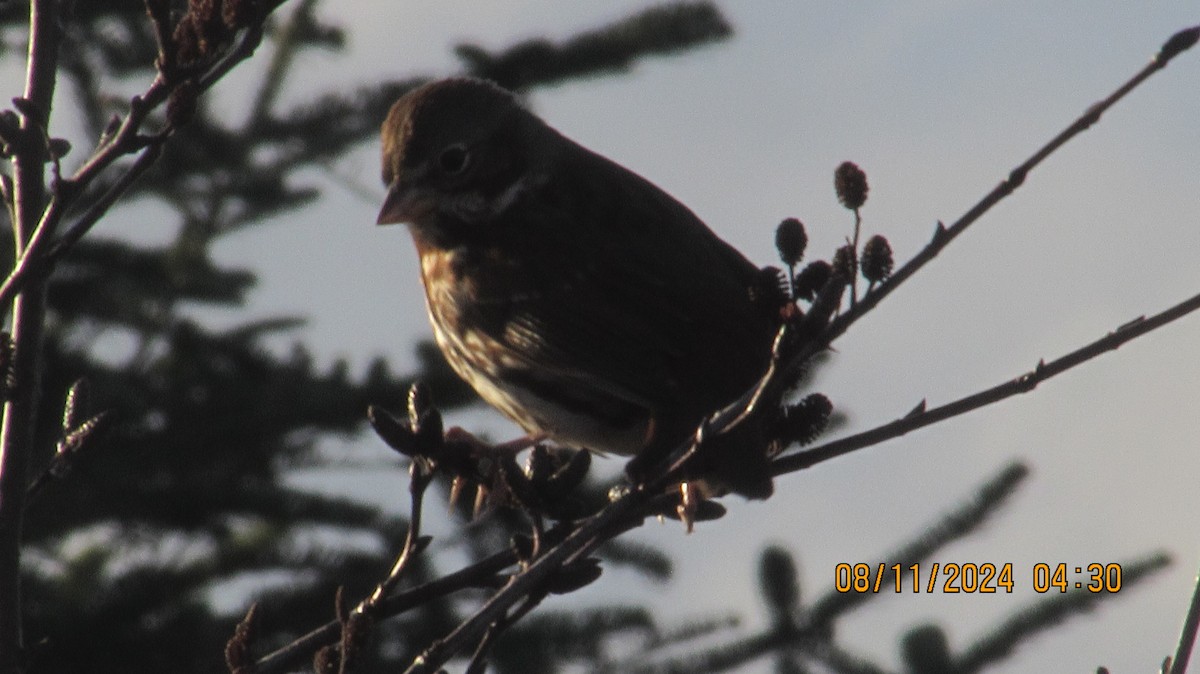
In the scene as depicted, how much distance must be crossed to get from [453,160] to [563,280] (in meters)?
0.61

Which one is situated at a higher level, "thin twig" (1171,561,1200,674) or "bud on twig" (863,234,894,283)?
"bud on twig" (863,234,894,283)

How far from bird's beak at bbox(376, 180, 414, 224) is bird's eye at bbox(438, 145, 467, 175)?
13 centimetres

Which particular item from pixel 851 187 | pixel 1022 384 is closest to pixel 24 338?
pixel 851 187

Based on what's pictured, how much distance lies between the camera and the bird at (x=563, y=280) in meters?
4.25

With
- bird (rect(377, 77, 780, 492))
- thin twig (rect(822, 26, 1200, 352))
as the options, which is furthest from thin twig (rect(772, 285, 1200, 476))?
bird (rect(377, 77, 780, 492))

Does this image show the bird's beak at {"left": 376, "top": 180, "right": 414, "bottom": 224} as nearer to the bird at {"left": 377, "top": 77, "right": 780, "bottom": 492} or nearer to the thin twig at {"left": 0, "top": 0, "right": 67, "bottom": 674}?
the bird at {"left": 377, "top": 77, "right": 780, "bottom": 492}

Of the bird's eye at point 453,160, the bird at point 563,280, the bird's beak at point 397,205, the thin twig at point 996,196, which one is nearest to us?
the thin twig at point 996,196

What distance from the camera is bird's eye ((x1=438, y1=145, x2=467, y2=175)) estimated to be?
4.97 meters

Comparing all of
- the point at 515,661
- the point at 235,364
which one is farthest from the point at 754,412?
the point at 235,364

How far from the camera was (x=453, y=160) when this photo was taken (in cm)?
502

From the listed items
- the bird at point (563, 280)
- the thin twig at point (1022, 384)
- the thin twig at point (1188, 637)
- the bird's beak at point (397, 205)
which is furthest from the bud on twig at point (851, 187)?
the bird's beak at point (397, 205)

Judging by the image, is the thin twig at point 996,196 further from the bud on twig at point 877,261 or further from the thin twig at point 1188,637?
the thin twig at point 1188,637

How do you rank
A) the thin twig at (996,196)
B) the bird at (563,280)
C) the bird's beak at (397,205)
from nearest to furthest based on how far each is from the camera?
1. the thin twig at (996,196)
2. the bird at (563,280)
3. the bird's beak at (397,205)

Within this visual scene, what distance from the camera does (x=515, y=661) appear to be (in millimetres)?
5676
